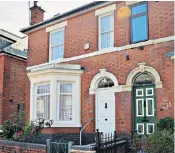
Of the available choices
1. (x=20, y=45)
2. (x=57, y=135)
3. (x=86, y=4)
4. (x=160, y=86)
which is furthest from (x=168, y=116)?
(x=20, y=45)

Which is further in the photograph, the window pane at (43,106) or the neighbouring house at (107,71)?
the window pane at (43,106)

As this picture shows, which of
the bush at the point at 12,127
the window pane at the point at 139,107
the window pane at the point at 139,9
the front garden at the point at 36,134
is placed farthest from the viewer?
the bush at the point at 12,127

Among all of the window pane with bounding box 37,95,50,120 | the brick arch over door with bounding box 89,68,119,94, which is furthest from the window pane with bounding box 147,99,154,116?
the window pane with bounding box 37,95,50,120

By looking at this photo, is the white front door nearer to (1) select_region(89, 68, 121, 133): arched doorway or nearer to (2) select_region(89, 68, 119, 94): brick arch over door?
(1) select_region(89, 68, 121, 133): arched doorway

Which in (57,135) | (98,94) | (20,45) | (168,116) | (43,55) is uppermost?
(20,45)

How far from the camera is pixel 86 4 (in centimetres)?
1342

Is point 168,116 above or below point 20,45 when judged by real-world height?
below

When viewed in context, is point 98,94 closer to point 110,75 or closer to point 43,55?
point 110,75

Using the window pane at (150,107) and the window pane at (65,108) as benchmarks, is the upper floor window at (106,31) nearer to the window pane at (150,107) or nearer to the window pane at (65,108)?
the window pane at (65,108)

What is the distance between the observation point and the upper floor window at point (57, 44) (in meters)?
14.7

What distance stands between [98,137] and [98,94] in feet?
14.4

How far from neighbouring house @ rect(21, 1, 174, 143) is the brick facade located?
3.27 m

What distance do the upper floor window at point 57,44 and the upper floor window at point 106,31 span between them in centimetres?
256

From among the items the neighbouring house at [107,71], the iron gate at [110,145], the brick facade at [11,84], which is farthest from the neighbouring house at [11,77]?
the iron gate at [110,145]
